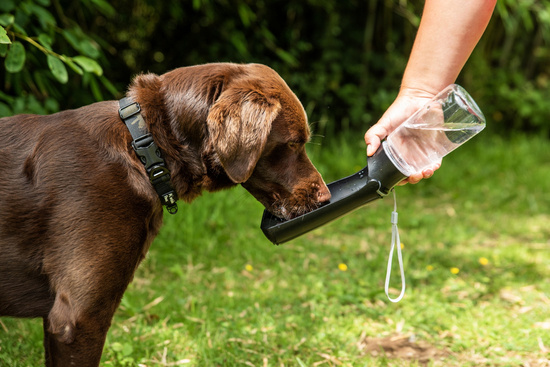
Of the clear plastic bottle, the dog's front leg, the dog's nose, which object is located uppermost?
the clear plastic bottle

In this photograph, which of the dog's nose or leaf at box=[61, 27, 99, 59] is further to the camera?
leaf at box=[61, 27, 99, 59]

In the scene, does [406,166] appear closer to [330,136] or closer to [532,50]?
[330,136]

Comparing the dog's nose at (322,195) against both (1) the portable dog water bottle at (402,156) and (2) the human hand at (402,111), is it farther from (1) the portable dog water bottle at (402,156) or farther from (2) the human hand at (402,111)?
(2) the human hand at (402,111)

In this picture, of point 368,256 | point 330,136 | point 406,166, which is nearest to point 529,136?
point 330,136

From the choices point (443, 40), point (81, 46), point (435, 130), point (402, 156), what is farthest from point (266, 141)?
point (81, 46)

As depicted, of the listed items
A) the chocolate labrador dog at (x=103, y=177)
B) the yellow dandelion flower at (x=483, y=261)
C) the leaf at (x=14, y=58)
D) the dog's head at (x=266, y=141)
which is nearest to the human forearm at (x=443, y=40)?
the dog's head at (x=266, y=141)

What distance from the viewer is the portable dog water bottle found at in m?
2.41

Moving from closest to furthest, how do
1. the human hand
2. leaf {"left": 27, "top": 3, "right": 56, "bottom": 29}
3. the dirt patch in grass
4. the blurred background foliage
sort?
the human hand, the dirt patch in grass, leaf {"left": 27, "top": 3, "right": 56, "bottom": 29}, the blurred background foliage

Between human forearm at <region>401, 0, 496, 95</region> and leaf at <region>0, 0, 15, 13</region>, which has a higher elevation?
leaf at <region>0, 0, 15, 13</region>

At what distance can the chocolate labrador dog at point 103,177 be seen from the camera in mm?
2035

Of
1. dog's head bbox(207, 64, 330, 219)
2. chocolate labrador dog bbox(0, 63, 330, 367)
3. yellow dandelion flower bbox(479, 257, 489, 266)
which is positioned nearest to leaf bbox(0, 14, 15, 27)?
chocolate labrador dog bbox(0, 63, 330, 367)

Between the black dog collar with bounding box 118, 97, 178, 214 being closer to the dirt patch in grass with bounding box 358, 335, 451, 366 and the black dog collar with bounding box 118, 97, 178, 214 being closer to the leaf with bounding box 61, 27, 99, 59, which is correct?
the leaf with bounding box 61, 27, 99, 59

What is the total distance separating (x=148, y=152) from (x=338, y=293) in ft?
5.31

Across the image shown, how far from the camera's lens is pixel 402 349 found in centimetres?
275
